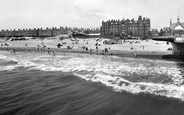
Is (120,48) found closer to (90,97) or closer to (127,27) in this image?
(90,97)

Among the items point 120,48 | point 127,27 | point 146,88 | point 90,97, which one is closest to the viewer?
point 90,97

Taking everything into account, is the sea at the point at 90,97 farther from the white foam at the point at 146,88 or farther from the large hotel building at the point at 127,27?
the large hotel building at the point at 127,27

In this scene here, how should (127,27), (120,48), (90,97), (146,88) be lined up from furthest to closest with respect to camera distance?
(127,27), (120,48), (146,88), (90,97)

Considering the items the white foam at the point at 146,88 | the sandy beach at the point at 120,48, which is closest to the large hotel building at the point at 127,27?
the sandy beach at the point at 120,48

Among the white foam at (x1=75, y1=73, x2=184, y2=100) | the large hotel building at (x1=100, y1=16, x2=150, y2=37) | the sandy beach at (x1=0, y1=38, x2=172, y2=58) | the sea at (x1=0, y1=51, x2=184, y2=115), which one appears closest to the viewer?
the sea at (x1=0, y1=51, x2=184, y2=115)

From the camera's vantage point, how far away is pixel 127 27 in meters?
144

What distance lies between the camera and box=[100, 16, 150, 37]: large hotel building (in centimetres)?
13675

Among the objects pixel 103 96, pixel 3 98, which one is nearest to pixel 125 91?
pixel 103 96

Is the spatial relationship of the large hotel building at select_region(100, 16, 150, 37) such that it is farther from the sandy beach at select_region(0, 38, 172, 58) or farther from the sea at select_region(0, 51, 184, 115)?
the sea at select_region(0, 51, 184, 115)

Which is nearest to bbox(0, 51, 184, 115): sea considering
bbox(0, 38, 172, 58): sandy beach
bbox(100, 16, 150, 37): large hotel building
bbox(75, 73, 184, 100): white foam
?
bbox(75, 73, 184, 100): white foam

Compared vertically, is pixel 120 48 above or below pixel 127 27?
below

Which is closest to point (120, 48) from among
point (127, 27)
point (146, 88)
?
point (146, 88)

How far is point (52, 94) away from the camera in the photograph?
1474 centimetres

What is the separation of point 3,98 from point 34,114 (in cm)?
437
